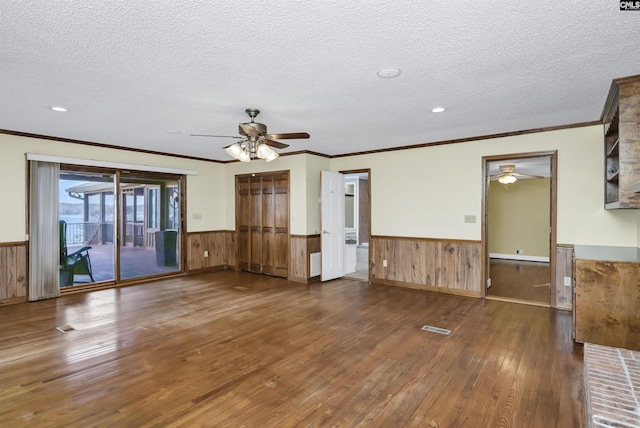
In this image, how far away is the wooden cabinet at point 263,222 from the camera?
6.50 meters

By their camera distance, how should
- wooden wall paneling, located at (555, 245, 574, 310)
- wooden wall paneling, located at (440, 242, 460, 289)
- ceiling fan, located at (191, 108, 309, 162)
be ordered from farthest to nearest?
wooden wall paneling, located at (440, 242, 460, 289) → wooden wall paneling, located at (555, 245, 574, 310) → ceiling fan, located at (191, 108, 309, 162)

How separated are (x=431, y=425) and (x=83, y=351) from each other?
302 cm

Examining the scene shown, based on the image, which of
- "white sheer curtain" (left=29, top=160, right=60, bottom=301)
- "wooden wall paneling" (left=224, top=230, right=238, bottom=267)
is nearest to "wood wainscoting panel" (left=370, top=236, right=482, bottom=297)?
"wooden wall paneling" (left=224, top=230, right=238, bottom=267)

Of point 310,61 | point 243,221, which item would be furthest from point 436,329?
point 243,221

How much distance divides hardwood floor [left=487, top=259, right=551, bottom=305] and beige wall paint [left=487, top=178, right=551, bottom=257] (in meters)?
0.53

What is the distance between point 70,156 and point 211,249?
3046 millimetres

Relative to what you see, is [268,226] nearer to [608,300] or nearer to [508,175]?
[608,300]

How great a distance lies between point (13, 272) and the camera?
466 centimetres

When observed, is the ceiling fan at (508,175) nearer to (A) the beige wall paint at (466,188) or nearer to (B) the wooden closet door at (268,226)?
(A) the beige wall paint at (466,188)

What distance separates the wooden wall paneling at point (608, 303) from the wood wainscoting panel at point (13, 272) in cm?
683

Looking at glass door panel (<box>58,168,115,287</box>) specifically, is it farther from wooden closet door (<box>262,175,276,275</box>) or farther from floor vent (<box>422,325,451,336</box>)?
floor vent (<box>422,325,451,336</box>)

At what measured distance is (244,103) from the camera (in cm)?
341

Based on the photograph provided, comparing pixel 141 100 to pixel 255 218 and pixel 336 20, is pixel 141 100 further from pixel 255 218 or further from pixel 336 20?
pixel 255 218

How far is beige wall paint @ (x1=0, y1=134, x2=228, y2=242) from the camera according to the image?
461 centimetres
